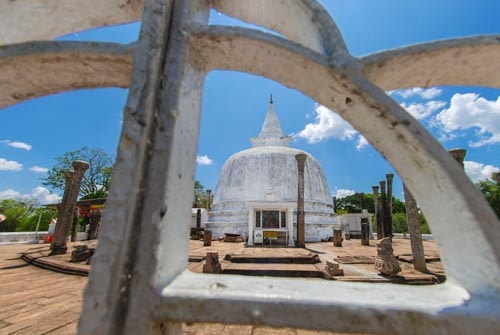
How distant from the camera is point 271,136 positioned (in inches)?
896

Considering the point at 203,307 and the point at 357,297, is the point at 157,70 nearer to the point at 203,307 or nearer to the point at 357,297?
→ the point at 203,307

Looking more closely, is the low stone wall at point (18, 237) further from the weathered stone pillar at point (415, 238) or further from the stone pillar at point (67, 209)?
the weathered stone pillar at point (415, 238)

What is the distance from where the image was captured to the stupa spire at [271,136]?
885 inches

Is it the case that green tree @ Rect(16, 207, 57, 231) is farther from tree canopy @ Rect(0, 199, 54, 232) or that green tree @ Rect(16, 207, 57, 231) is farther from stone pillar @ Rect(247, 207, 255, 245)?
stone pillar @ Rect(247, 207, 255, 245)

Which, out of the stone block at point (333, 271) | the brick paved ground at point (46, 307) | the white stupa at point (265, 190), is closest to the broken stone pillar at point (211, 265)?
the brick paved ground at point (46, 307)

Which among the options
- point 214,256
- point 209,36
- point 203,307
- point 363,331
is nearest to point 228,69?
point 209,36

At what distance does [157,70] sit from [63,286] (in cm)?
334

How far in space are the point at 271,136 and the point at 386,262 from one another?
19.3m

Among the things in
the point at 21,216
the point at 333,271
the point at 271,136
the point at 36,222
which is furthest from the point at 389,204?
the point at 21,216

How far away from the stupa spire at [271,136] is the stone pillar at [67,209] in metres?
16.8

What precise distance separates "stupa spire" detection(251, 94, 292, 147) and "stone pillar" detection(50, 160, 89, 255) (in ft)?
55.1

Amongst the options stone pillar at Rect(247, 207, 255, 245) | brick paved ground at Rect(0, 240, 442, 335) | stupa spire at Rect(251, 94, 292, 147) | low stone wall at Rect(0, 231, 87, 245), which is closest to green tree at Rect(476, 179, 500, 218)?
stupa spire at Rect(251, 94, 292, 147)

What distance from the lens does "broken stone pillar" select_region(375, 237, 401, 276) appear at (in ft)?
13.0

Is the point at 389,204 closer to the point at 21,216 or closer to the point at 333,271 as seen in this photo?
the point at 333,271
